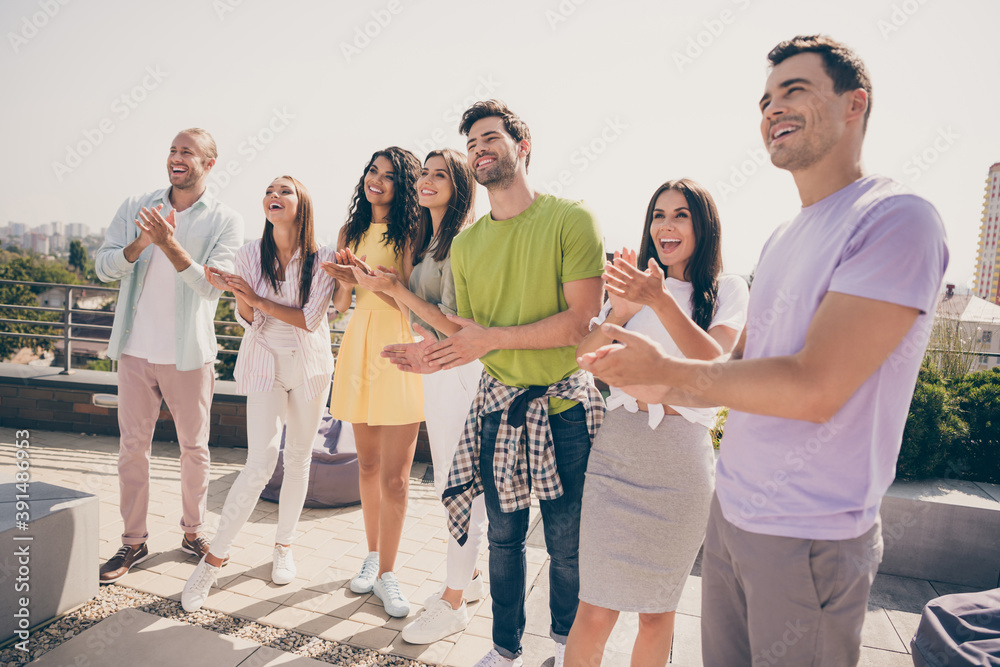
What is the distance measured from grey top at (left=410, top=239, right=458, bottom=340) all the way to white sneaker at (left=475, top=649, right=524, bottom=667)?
1.24 metres

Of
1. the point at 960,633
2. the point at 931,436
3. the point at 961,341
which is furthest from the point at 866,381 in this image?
the point at 961,341

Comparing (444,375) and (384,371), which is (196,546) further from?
(444,375)

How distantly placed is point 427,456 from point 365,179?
2.81m

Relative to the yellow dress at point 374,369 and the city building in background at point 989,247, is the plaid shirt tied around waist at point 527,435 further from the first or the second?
the city building in background at point 989,247

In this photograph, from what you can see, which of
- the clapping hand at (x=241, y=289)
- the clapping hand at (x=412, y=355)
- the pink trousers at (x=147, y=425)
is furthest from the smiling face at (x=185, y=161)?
the clapping hand at (x=412, y=355)

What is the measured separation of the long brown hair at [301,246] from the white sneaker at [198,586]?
1.29m

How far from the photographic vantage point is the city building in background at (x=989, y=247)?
5891 cm

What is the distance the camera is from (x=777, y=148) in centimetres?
125

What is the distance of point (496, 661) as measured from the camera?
87.7 inches

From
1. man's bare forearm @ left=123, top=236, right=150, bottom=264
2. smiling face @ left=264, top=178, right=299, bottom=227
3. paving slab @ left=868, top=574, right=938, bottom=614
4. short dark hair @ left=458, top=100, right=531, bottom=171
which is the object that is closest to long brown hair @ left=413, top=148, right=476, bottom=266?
short dark hair @ left=458, top=100, right=531, bottom=171

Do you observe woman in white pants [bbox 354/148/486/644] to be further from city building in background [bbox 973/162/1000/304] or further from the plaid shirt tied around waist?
city building in background [bbox 973/162/1000/304]

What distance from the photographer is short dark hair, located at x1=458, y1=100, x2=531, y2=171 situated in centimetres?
215

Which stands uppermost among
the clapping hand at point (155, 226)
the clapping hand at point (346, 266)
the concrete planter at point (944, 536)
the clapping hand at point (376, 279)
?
the clapping hand at point (155, 226)

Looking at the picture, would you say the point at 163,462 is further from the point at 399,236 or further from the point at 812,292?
the point at 812,292
